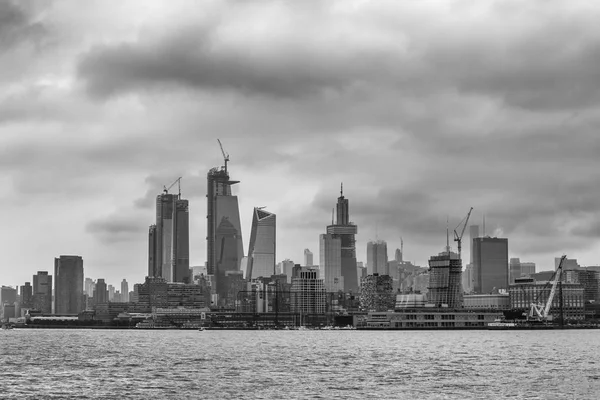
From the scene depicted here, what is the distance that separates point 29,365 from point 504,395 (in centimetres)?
8617

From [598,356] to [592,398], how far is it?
86.0 meters

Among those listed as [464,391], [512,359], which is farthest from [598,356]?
[464,391]

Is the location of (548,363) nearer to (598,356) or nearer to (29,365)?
(598,356)

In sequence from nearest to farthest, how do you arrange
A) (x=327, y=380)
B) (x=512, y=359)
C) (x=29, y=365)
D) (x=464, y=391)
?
(x=464, y=391)
(x=327, y=380)
(x=29, y=365)
(x=512, y=359)

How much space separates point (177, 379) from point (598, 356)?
9213 cm

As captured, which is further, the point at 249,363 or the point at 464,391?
the point at 249,363

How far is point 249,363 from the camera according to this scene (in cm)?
17762

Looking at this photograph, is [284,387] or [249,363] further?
[249,363]

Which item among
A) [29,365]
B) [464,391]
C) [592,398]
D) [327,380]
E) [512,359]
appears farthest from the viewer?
[512,359]

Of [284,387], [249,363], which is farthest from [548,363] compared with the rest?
[284,387]

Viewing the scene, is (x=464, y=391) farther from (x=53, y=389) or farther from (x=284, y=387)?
(x=53, y=389)

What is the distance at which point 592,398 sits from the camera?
116375mm

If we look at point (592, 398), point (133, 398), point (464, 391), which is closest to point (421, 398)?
point (464, 391)

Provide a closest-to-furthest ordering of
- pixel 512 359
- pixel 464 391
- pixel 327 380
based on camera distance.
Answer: pixel 464 391, pixel 327 380, pixel 512 359
